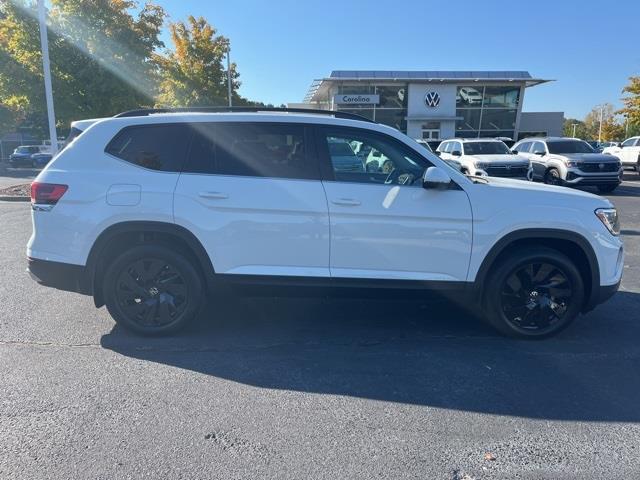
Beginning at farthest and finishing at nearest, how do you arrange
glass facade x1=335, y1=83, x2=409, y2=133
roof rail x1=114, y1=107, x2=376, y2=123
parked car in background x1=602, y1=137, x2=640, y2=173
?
glass facade x1=335, y1=83, x2=409, y2=133 → parked car in background x1=602, y1=137, x2=640, y2=173 → roof rail x1=114, y1=107, x2=376, y2=123

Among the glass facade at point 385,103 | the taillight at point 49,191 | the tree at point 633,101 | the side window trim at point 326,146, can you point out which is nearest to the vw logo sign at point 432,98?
the glass facade at point 385,103

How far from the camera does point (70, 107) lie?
611 inches

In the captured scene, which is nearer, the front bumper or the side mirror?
the side mirror

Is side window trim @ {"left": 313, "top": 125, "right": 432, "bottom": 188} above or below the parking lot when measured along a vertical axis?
above

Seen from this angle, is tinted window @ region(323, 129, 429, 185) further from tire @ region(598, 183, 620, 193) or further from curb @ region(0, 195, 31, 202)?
tire @ region(598, 183, 620, 193)

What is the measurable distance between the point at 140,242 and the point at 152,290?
17.1 inches

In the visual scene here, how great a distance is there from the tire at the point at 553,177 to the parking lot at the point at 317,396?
460 inches

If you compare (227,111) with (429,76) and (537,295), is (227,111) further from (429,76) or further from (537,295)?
(429,76)

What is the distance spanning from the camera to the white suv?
3.93 metres

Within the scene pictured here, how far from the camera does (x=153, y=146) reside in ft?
13.4

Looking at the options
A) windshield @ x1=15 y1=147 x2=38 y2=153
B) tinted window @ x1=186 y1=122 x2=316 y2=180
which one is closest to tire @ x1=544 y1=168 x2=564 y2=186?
tinted window @ x1=186 y1=122 x2=316 y2=180

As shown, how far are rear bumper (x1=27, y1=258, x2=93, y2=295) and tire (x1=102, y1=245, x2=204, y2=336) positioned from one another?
0.64 feet

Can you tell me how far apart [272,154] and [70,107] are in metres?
14.3

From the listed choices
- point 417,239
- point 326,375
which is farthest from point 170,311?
point 417,239
